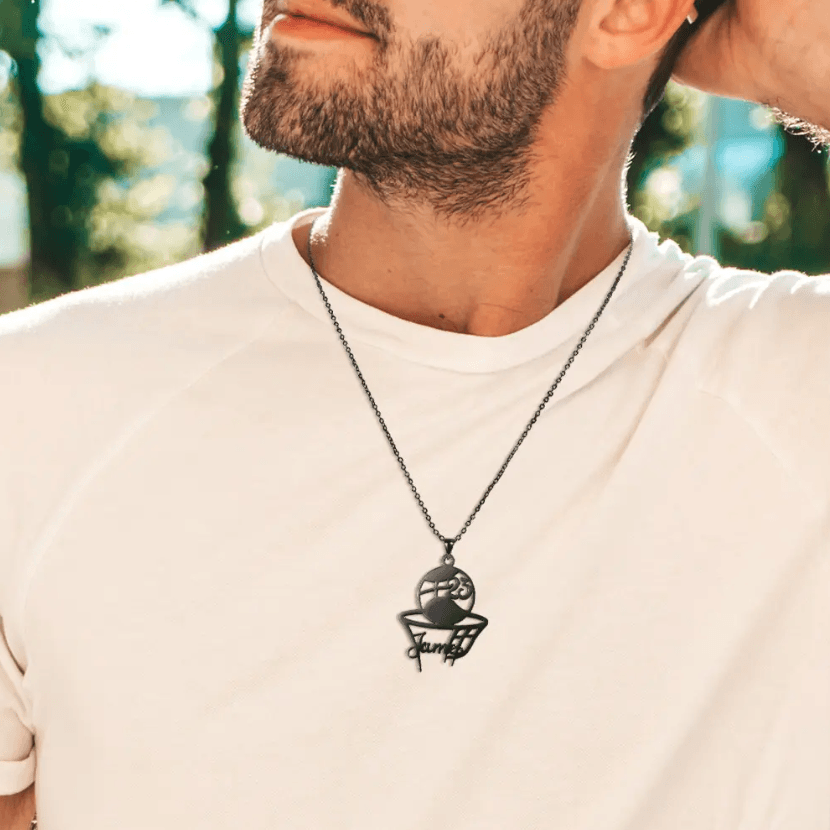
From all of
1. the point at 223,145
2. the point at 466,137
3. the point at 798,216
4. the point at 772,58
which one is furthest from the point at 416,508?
the point at 798,216

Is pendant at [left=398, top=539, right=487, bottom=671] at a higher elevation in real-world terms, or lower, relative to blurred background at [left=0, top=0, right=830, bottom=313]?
higher

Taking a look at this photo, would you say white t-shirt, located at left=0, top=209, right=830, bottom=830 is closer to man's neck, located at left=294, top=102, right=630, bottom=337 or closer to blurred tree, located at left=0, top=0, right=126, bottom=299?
man's neck, located at left=294, top=102, right=630, bottom=337

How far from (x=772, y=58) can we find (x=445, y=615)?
94cm

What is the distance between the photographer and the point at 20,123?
25.5 feet

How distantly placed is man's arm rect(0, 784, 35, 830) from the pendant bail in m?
0.64

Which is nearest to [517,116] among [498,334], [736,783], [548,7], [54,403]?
[548,7]

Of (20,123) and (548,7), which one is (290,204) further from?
(548,7)

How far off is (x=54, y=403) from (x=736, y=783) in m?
1.00

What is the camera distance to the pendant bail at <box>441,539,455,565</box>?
1383 millimetres

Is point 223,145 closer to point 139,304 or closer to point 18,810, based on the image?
point 139,304

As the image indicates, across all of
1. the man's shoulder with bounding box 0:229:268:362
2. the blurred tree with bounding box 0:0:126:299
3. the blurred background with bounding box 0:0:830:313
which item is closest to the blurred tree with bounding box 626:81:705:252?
the blurred background with bounding box 0:0:830:313

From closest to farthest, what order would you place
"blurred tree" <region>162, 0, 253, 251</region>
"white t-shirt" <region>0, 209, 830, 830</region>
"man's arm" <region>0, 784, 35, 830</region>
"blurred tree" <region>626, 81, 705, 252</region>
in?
1. "white t-shirt" <region>0, 209, 830, 830</region>
2. "man's arm" <region>0, 784, 35, 830</region>
3. "blurred tree" <region>162, 0, 253, 251</region>
4. "blurred tree" <region>626, 81, 705, 252</region>

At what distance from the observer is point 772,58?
1577mm

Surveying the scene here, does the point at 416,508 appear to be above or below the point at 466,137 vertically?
below
